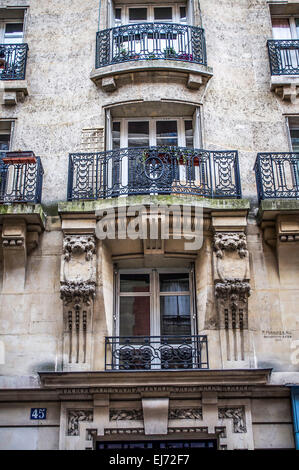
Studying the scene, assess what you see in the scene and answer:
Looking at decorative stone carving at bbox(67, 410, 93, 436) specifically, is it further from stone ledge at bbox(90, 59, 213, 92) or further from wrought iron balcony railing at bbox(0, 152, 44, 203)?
stone ledge at bbox(90, 59, 213, 92)

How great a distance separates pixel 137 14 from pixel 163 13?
0.51m

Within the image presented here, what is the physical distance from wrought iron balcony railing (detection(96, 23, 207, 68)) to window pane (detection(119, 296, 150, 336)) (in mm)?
4318

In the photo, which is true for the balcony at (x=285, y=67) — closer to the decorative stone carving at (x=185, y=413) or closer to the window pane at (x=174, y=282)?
the window pane at (x=174, y=282)

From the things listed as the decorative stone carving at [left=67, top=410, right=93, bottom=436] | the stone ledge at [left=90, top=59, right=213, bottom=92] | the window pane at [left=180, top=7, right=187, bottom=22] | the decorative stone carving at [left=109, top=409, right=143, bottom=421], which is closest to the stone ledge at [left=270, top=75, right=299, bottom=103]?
the stone ledge at [left=90, top=59, right=213, bottom=92]

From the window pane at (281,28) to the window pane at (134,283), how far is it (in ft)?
17.9

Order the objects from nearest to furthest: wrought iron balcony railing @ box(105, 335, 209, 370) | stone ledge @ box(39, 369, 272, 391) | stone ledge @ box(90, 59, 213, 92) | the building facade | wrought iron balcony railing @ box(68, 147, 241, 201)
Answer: stone ledge @ box(39, 369, 272, 391), the building facade, wrought iron balcony railing @ box(105, 335, 209, 370), wrought iron balcony railing @ box(68, 147, 241, 201), stone ledge @ box(90, 59, 213, 92)

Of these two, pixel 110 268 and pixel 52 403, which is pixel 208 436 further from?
pixel 110 268

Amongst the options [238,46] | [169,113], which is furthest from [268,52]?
[169,113]

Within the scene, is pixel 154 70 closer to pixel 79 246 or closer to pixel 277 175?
pixel 277 175

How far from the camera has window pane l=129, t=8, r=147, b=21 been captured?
1146 cm

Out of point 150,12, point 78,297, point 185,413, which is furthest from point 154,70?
point 185,413

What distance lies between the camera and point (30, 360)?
337 inches

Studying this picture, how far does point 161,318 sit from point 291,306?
198 centimetres

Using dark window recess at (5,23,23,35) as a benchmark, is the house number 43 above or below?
below
